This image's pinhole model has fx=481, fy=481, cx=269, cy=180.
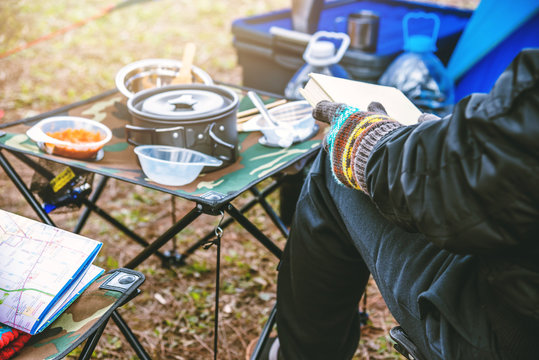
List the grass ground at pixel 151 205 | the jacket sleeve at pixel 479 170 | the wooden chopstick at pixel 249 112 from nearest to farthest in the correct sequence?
the jacket sleeve at pixel 479 170 → the wooden chopstick at pixel 249 112 → the grass ground at pixel 151 205

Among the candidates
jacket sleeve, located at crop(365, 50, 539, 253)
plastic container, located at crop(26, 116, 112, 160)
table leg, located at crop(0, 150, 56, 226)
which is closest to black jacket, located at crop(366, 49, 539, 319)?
jacket sleeve, located at crop(365, 50, 539, 253)

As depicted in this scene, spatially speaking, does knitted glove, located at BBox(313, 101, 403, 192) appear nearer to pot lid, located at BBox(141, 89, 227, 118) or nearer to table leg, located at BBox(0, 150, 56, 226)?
pot lid, located at BBox(141, 89, 227, 118)

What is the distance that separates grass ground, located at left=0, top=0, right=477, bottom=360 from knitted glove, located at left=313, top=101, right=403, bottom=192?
106 centimetres

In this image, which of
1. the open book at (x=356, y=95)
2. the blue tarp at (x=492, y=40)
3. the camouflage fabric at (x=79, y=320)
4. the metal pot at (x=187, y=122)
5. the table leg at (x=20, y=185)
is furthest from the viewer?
the blue tarp at (x=492, y=40)

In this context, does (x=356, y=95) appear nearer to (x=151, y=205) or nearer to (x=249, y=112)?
(x=249, y=112)

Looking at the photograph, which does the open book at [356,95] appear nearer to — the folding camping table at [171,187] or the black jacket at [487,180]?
the folding camping table at [171,187]

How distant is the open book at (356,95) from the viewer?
124 centimetres

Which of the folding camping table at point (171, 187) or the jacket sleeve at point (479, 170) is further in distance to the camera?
the folding camping table at point (171, 187)

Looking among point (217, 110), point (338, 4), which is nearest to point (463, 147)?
point (217, 110)

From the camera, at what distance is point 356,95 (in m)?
1.29

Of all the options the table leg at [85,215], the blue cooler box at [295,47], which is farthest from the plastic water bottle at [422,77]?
the table leg at [85,215]

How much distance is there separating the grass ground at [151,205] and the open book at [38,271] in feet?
2.93

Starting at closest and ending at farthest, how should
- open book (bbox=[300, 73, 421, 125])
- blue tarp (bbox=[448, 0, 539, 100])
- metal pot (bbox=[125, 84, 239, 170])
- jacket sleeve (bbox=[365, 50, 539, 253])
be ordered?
1. jacket sleeve (bbox=[365, 50, 539, 253])
2. open book (bbox=[300, 73, 421, 125])
3. metal pot (bbox=[125, 84, 239, 170])
4. blue tarp (bbox=[448, 0, 539, 100])

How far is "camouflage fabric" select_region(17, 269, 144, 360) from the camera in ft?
2.96
